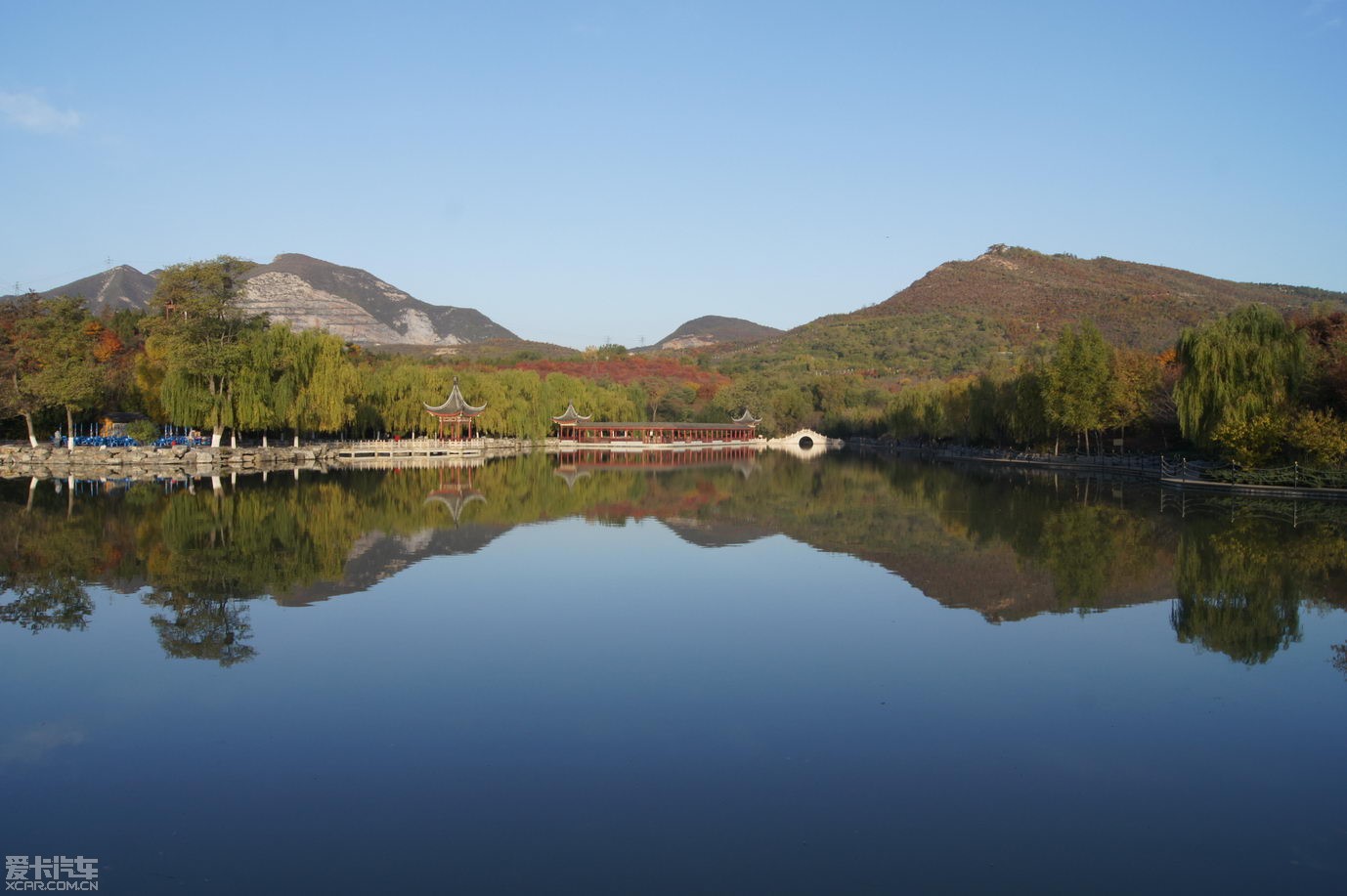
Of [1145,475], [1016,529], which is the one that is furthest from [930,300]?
[1016,529]

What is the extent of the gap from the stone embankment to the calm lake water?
21.8 metres

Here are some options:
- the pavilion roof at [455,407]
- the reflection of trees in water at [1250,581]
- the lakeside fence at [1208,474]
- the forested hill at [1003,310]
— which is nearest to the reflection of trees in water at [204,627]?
the reflection of trees in water at [1250,581]

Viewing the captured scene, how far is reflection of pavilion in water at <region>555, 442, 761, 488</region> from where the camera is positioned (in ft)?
149

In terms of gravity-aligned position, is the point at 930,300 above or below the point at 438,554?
above

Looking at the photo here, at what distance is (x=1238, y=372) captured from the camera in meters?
31.9

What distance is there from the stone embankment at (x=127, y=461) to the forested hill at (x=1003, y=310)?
7355cm

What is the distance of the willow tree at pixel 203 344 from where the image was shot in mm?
39250

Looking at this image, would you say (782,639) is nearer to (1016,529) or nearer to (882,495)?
(1016,529)

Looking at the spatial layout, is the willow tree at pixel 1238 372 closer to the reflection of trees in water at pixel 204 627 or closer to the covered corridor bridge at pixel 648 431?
the reflection of trees in water at pixel 204 627

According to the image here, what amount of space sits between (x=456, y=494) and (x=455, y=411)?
3140 centimetres

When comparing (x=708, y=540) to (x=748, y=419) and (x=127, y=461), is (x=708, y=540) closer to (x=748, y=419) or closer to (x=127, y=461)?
A: (x=127, y=461)

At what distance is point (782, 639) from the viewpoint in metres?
10.5

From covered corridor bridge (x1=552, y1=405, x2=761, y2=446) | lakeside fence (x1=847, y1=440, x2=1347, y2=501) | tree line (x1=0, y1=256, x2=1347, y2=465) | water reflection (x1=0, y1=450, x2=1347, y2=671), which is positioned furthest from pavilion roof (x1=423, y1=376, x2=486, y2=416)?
lakeside fence (x1=847, y1=440, x2=1347, y2=501)

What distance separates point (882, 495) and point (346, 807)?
25.8m
